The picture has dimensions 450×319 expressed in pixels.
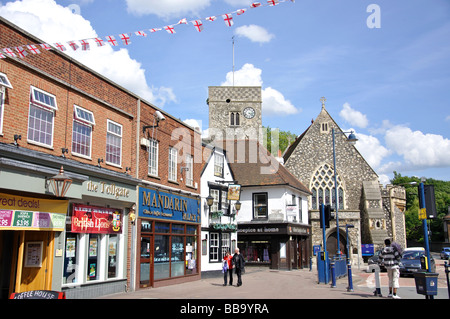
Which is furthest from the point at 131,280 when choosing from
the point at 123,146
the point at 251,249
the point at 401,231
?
the point at 401,231

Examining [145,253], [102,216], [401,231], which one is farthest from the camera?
[401,231]

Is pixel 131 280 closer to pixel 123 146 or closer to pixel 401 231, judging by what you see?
pixel 123 146

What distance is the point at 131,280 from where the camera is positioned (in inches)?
634

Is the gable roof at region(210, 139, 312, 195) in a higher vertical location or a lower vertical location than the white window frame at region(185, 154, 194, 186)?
higher

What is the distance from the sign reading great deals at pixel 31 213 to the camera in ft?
35.5

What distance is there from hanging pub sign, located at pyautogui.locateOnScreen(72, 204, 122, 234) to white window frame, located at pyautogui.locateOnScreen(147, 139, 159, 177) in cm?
276

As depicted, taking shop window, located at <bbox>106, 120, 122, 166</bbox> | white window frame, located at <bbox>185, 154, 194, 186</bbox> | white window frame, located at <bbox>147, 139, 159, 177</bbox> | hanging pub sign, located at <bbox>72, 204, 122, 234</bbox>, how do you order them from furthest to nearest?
white window frame, located at <bbox>185, 154, 194, 186</bbox>
white window frame, located at <bbox>147, 139, 159, 177</bbox>
shop window, located at <bbox>106, 120, 122, 166</bbox>
hanging pub sign, located at <bbox>72, 204, 122, 234</bbox>

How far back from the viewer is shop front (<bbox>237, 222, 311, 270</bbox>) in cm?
3028

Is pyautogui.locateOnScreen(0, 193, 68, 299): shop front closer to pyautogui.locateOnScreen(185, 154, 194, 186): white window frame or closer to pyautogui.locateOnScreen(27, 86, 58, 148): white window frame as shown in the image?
pyautogui.locateOnScreen(27, 86, 58, 148): white window frame

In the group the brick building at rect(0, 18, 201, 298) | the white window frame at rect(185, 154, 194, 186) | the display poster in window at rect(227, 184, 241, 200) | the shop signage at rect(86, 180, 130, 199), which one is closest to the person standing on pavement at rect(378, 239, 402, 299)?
the brick building at rect(0, 18, 201, 298)

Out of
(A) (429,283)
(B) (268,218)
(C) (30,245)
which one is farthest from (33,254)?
(B) (268,218)

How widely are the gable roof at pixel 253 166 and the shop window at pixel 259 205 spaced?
98cm

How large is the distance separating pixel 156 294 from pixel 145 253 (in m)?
2.28
